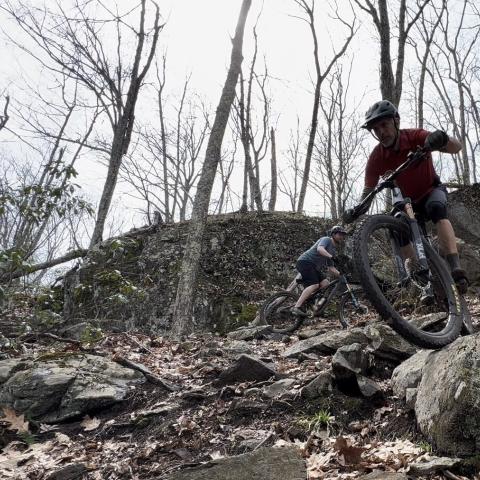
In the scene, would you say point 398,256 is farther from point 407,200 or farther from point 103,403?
point 103,403

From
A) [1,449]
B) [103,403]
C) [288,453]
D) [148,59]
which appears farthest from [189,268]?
[148,59]

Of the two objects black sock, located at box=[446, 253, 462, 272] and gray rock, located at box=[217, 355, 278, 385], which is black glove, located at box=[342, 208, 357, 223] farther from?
gray rock, located at box=[217, 355, 278, 385]

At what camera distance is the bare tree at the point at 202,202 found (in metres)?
8.08

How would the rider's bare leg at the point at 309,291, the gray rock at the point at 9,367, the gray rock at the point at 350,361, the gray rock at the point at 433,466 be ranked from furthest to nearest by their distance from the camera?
1. the rider's bare leg at the point at 309,291
2. the gray rock at the point at 9,367
3. the gray rock at the point at 350,361
4. the gray rock at the point at 433,466

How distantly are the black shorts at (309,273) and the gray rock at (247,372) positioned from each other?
5500 millimetres

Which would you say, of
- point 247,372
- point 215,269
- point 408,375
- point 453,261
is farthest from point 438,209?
point 215,269

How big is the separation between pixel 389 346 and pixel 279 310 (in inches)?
233

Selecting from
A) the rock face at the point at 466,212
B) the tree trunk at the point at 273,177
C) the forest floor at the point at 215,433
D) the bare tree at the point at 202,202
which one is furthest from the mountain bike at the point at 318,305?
the tree trunk at the point at 273,177

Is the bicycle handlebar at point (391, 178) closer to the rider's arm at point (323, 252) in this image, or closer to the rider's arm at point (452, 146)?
the rider's arm at point (452, 146)

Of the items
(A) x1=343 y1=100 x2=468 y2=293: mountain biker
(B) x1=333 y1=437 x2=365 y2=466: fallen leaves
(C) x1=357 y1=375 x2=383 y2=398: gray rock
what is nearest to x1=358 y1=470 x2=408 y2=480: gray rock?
(B) x1=333 y1=437 x2=365 y2=466: fallen leaves

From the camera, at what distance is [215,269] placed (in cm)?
1242

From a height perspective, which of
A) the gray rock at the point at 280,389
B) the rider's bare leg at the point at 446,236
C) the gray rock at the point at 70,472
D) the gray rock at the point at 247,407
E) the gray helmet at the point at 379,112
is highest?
the gray helmet at the point at 379,112

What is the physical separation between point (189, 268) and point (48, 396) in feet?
13.3

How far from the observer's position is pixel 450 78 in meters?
25.5
